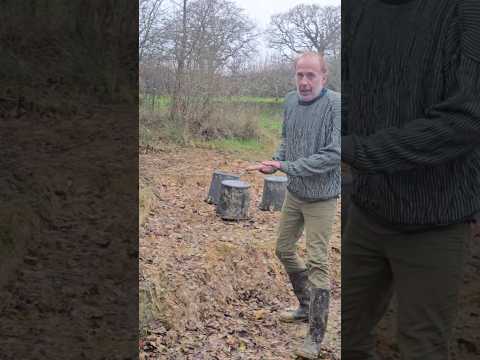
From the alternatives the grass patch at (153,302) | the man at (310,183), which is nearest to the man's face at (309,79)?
the man at (310,183)

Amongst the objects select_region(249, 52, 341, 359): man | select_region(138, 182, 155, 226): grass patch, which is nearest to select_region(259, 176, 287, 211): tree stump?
select_region(249, 52, 341, 359): man

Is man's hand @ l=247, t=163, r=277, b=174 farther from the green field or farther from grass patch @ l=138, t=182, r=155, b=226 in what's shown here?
grass patch @ l=138, t=182, r=155, b=226

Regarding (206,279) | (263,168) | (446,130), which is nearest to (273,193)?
(263,168)

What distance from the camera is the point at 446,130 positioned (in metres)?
2.31

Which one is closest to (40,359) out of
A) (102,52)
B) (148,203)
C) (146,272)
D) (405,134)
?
(146,272)

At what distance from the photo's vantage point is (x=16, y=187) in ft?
9.11

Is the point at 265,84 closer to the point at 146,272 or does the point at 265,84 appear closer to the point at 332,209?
the point at 332,209

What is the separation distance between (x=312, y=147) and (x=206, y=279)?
69 cm

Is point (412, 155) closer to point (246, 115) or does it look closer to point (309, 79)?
point (309, 79)

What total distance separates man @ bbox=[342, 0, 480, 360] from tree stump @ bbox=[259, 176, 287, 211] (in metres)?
0.32

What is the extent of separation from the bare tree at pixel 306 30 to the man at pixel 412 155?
0.05 m

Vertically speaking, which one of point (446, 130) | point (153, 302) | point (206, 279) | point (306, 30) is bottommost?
point (153, 302)

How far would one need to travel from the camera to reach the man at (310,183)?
8.52 feet

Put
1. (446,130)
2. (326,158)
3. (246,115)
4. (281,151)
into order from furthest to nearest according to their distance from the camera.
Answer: (246,115)
(281,151)
(326,158)
(446,130)
